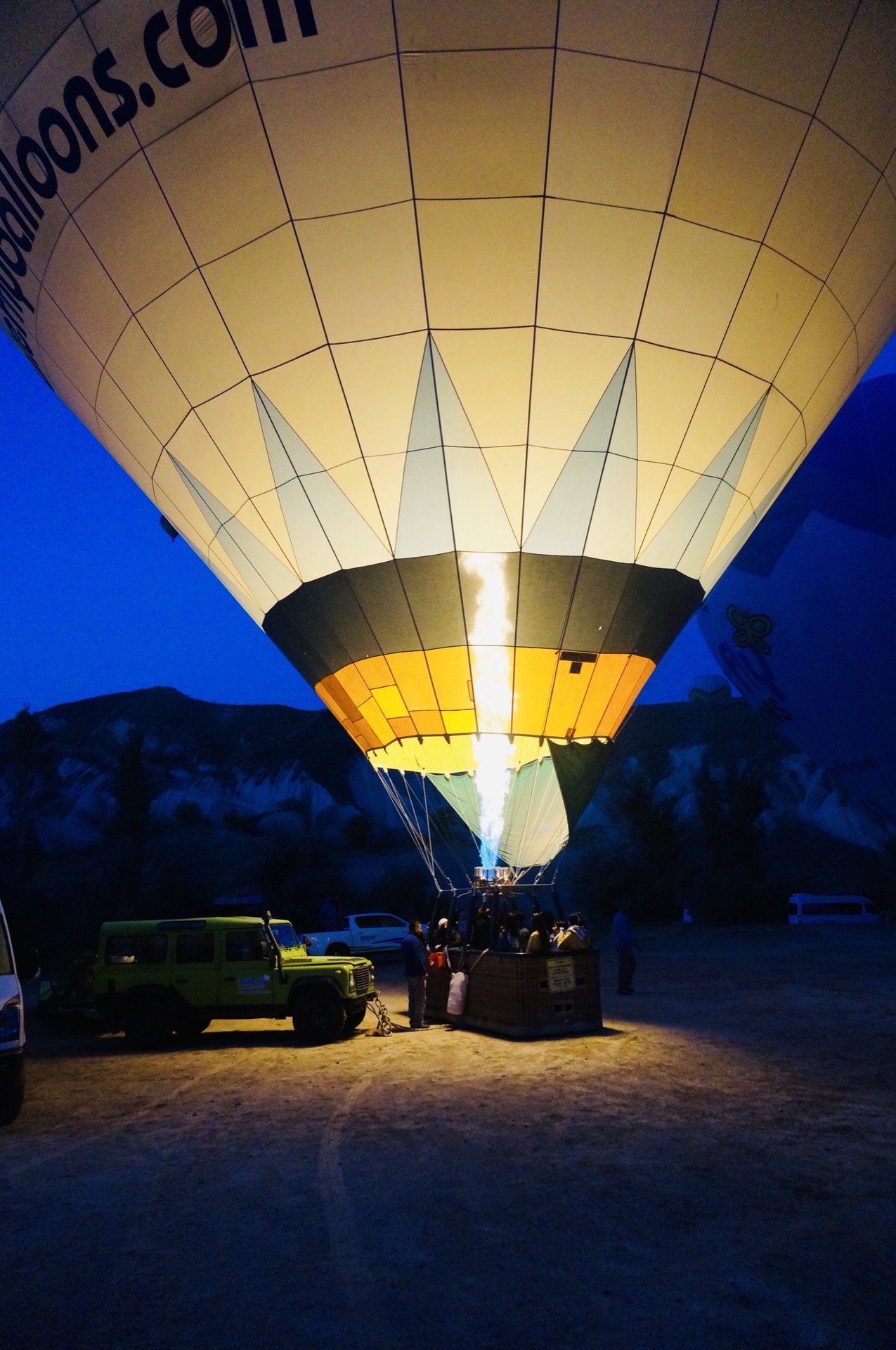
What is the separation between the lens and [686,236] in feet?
23.1

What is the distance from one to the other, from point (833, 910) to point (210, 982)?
22183 millimetres

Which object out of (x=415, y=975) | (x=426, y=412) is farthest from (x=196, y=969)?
(x=426, y=412)

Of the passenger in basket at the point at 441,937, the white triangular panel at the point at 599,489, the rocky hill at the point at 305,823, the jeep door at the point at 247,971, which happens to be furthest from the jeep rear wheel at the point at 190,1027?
the rocky hill at the point at 305,823

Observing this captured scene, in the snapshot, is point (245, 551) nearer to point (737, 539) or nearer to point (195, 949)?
point (195, 949)

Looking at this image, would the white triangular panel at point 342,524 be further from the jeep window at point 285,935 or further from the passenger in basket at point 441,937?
the jeep window at point 285,935

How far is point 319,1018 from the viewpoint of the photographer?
922cm

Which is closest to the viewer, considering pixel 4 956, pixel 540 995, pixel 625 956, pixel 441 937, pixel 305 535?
pixel 4 956

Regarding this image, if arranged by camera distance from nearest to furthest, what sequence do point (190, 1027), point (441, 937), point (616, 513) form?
point (616, 513)
point (190, 1027)
point (441, 937)

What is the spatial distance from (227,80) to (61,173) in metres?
1.69

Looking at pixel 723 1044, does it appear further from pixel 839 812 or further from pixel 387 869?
pixel 839 812

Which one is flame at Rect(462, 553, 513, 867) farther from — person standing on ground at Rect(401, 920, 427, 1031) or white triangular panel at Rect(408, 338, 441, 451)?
person standing on ground at Rect(401, 920, 427, 1031)

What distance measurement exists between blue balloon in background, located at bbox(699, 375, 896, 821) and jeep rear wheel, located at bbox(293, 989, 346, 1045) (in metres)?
12.7

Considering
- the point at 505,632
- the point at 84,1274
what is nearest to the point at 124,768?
the point at 505,632

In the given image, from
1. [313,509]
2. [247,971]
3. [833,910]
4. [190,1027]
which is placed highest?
[313,509]
